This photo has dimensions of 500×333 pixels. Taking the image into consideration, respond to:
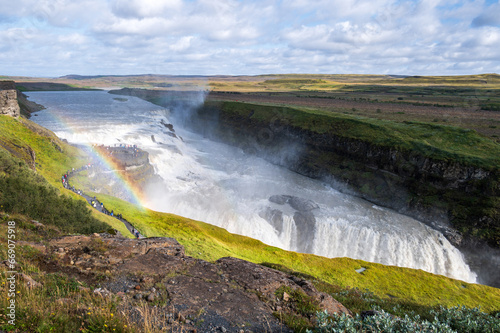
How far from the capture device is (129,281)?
11219 millimetres

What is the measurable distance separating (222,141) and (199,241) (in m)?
62.6

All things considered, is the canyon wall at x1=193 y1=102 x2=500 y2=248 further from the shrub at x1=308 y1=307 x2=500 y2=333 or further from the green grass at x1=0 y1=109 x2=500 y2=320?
the shrub at x1=308 y1=307 x2=500 y2=333

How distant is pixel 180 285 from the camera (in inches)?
452

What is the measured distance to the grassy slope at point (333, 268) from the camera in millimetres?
26406

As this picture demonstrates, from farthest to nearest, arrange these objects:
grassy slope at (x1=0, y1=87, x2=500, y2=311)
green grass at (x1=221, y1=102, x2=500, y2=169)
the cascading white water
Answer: green grass at (x1=221, y1=102, x2=500, y2=169)
the cascading white water
grassy slope at (x1=0, y1=87, x2=500, y2=311)

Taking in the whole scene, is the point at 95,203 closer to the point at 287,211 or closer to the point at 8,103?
the point at 8,103

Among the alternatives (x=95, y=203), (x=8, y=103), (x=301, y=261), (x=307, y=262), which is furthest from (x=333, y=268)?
(x=8, y=103)

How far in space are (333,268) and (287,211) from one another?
15.7m

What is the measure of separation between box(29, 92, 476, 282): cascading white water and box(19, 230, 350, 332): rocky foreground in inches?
1086

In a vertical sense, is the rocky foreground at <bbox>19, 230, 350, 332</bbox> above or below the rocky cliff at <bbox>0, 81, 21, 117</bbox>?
below

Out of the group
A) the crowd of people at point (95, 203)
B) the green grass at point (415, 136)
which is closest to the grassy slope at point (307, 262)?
the crowd of people at point (95, 203)

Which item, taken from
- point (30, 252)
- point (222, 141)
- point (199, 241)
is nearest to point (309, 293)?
point (30, 252)

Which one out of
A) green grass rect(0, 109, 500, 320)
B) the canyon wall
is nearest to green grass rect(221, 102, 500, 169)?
the canyon wall

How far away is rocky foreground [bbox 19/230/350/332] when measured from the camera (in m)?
9.30
